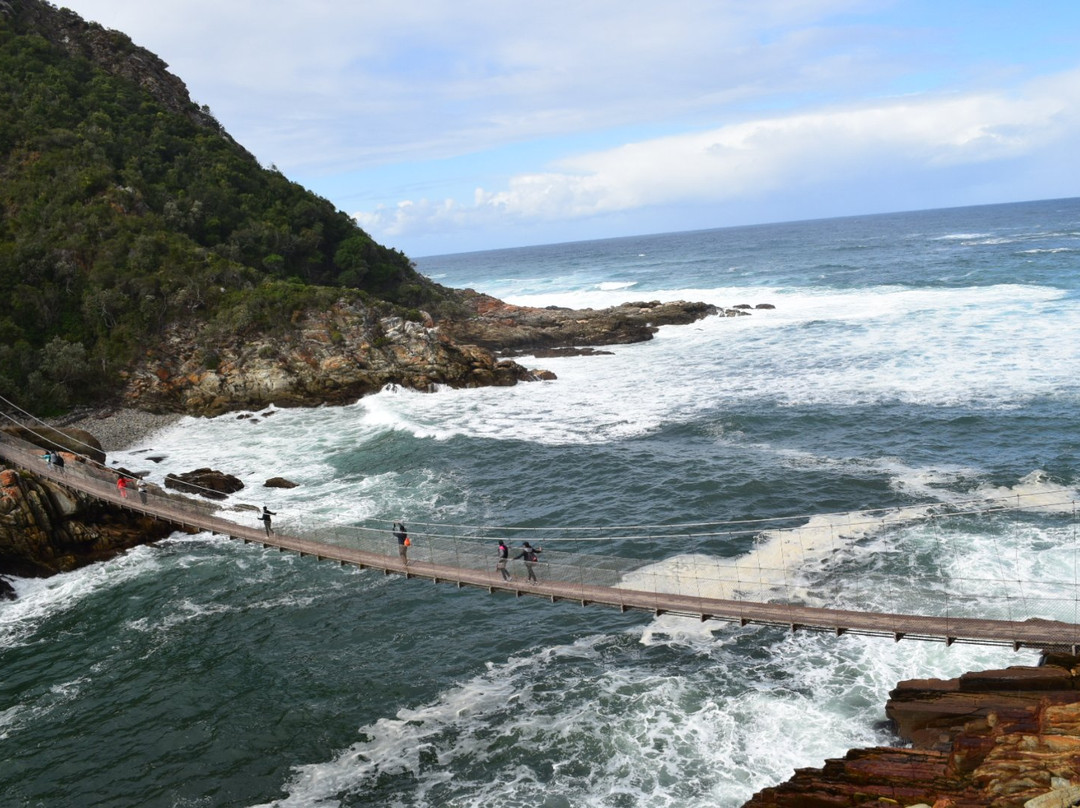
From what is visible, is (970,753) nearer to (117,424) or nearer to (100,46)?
(117,424)

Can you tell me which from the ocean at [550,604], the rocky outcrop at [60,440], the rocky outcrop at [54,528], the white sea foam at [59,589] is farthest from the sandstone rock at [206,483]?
the rocky outcrop at [60,440]

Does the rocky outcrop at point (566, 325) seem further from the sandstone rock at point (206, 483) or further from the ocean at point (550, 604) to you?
the sandstone rock at point (206, 483)

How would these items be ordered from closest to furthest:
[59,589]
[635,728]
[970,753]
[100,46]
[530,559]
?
[970,753], [635,728], [530,559], [59,589], [100,46]

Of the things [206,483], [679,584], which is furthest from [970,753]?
[206,483]

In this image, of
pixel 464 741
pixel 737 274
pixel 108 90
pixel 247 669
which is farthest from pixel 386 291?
pixel 737 274

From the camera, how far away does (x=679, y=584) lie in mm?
17406

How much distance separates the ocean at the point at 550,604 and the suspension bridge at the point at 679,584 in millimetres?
275

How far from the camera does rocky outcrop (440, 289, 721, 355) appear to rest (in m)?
59.0

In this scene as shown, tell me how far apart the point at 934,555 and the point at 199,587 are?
867 inches

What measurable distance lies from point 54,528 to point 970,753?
1065 inches

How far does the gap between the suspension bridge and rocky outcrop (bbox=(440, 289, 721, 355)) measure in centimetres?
3293

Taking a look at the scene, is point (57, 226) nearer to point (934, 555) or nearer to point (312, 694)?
point (312, 694)

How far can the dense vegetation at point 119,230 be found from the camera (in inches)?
1635

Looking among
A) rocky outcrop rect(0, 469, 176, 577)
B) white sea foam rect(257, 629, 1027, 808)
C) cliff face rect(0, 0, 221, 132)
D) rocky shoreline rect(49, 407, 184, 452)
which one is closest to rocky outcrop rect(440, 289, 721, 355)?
rocky shoreline rect(49, 407, 184, 452)
